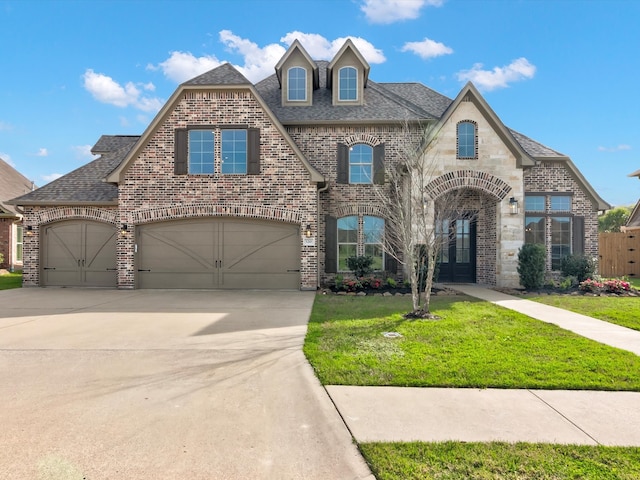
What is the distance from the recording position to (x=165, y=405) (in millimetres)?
3656

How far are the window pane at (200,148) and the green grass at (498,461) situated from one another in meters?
11.5

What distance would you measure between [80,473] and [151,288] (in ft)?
35.7

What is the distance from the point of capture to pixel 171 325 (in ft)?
23.1

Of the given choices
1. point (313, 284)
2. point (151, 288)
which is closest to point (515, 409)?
point (313, 284)

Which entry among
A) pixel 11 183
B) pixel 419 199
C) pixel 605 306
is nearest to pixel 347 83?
pixel 419 199

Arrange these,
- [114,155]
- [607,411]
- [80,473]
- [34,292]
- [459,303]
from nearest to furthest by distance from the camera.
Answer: [80,473], [607,411], [459,303], [34,292], [114,155]

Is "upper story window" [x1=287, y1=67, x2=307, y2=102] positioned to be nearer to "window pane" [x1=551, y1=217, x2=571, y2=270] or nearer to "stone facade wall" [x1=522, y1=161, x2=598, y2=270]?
"stone facade wall" [x1=522, y1=161, x2=598, y2=270]

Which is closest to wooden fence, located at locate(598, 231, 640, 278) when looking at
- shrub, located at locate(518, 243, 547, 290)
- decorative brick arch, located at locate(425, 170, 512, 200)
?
shrub, located at locate(518, 243, 547, 290)

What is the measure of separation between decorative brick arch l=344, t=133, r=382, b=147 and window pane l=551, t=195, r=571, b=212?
7266mm

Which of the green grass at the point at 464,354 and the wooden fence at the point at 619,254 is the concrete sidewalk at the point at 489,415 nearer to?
the green grass at the point at 464,354

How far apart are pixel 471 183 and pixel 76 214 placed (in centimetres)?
1434

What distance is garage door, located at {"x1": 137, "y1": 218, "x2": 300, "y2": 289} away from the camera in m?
12.5

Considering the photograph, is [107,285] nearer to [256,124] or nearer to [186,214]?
[186,214]

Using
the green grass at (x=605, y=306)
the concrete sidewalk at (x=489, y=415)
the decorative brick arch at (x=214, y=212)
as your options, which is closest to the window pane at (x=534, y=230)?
the green grass at (x=605, y=306)
